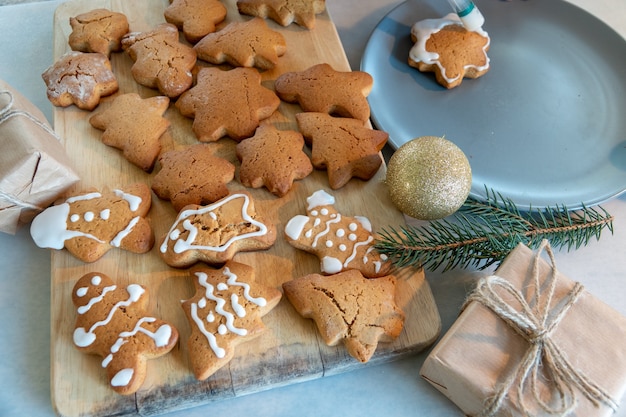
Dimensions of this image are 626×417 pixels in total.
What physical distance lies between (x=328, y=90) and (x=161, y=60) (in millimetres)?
407

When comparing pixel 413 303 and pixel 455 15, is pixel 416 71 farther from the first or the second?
pixel 413 303

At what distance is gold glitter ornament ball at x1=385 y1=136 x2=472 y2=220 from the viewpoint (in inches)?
42.1

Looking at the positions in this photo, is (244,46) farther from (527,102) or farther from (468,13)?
(527,102)

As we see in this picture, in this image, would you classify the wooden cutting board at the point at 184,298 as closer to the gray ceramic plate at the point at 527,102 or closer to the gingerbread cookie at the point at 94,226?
the gingerbread cookie at the point at 94,226

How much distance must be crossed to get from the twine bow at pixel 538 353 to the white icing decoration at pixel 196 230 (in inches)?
17.1

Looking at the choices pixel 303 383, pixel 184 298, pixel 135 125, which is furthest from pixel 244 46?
pixel 303 383

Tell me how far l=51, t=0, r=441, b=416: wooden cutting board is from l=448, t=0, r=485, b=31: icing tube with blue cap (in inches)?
19.1

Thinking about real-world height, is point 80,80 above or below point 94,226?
above

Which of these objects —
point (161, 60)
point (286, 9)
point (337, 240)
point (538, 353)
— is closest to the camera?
point (538, 353)

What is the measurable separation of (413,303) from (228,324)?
36cm

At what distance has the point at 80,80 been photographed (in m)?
1.28

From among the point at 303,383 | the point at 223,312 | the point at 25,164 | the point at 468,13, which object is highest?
the point at 468,13

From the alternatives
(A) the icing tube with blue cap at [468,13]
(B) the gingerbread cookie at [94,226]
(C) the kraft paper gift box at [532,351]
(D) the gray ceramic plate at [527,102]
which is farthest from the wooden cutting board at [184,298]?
(A) the icing tube with blue cap at [468,13]

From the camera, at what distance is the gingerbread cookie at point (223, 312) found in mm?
983
